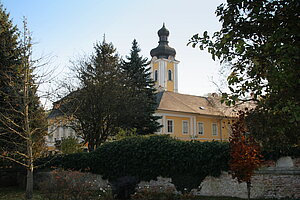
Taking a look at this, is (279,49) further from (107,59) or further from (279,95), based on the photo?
(107,59)

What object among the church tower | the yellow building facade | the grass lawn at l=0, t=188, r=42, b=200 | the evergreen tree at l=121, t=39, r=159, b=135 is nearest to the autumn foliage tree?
the grass lawn at l=0, t=188, r=42, b=200

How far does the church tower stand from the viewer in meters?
55.3

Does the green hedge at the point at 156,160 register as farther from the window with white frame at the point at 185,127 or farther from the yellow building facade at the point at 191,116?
the window with white frame at the point at 185,127

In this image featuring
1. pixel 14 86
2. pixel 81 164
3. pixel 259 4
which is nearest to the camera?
pixel 259 4

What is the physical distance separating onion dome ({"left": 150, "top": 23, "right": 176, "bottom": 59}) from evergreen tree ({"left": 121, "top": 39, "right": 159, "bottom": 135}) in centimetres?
2475

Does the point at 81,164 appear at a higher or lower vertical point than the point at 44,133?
lower

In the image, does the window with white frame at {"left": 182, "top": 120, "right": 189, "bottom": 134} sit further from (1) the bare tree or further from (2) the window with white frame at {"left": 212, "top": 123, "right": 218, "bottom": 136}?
(1) the bare tree

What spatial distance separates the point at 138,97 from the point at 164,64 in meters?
31.7

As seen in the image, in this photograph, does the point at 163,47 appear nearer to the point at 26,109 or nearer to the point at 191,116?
the point at 191,116

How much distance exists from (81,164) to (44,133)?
358 cm

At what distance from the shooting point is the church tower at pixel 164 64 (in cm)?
5528

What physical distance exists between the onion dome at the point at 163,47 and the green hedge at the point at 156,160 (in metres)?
38.2

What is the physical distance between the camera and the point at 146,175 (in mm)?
17031

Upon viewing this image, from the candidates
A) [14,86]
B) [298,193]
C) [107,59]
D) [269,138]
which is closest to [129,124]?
[107,59]
